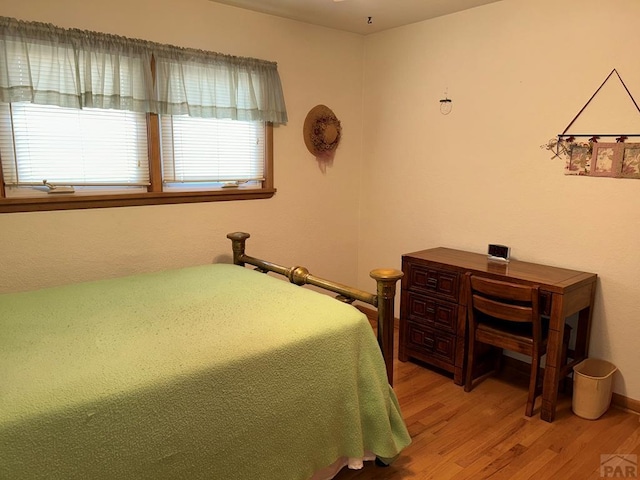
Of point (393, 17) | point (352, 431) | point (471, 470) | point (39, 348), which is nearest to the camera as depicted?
point (39, 348)

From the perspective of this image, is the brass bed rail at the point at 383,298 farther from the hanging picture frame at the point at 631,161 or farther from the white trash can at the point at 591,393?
the hanging picture frame at the point at 631,161

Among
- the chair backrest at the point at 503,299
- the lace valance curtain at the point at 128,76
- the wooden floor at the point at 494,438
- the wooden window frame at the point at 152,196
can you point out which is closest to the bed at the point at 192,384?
the wooden floor at the point at 494,438

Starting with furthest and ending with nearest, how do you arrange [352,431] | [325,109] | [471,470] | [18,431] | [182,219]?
1. [325,109]
2. [182,219]
3. [471,470]
4. [352,431]
5. [18,431]

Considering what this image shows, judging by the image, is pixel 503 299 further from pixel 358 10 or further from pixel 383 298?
pixel 358 10

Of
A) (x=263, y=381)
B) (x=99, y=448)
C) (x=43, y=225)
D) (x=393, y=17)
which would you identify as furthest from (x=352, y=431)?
(x=393, y=17)

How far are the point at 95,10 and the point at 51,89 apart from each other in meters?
0.51

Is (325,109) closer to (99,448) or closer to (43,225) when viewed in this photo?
(43,225)

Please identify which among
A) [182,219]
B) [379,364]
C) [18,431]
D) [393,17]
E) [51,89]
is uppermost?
[393,17]

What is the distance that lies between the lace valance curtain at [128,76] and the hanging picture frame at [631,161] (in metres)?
2.10

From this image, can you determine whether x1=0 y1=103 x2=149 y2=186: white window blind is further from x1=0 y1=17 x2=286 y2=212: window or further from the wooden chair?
the wooden chair

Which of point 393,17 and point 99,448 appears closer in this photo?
point 99,448

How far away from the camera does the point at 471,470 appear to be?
2133mm

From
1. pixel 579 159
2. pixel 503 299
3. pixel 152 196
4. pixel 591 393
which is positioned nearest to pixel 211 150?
pixel 152 196

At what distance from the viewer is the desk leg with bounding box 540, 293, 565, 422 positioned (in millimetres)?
2406
